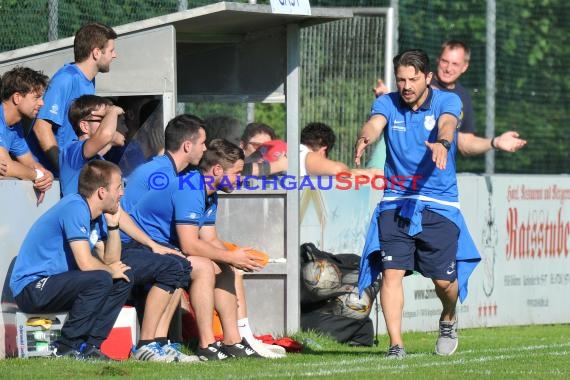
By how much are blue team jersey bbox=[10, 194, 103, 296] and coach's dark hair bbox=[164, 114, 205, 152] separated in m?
1.18

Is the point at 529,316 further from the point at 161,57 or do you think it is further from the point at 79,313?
the point at 79,313

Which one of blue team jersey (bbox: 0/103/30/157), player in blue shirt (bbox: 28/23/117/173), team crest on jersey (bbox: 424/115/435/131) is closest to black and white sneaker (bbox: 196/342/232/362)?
player in blue shirt (bbox: 28/23/117/173)

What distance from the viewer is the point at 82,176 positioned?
9.23 m

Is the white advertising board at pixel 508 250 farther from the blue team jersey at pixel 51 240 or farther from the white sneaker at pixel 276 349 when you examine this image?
the blue team jersey at pixel 51 240

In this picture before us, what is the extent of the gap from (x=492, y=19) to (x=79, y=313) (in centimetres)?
822

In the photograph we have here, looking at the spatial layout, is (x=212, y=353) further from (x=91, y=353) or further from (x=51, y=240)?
(x=51, y=240)

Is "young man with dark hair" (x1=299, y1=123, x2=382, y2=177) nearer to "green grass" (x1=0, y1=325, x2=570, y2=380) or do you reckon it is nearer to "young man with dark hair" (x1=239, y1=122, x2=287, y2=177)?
"young man with dark hair" (x1=239, y1=122, x2=287, y2=177)

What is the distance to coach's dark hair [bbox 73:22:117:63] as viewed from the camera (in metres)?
9.98

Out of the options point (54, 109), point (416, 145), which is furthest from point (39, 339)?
point (416, 145)

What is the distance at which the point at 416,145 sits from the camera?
9.86m

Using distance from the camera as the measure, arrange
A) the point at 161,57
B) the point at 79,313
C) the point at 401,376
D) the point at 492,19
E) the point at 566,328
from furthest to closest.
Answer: the point at 492,19 → the point at 566,328 → the point at 161,57 → the point at 79,313 → the point at 401,376

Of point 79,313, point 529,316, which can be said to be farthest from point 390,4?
point 79,313

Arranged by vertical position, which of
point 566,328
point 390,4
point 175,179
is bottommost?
point 566,328

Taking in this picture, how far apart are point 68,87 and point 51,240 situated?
1.43 m
